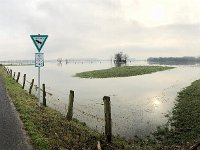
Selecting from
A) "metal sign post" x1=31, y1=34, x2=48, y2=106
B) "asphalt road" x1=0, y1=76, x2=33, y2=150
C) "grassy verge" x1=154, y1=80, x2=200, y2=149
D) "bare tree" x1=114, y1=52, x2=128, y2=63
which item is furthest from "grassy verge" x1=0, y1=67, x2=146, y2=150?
"bare tree" x1=114, y1=52, x2=128, y2=63

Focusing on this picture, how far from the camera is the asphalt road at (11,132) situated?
487 inches

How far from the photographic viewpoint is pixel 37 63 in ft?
66.6

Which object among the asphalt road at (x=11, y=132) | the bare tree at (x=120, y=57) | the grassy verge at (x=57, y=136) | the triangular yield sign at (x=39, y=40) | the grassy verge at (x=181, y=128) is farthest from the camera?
the bare tree at (x=120, y=57)

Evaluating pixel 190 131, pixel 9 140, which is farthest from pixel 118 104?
pixel 9 140

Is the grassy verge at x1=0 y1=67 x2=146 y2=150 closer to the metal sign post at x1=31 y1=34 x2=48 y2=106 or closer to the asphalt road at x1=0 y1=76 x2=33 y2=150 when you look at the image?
the asphalt road at x1=0 y1=76 x2=33 y2=150

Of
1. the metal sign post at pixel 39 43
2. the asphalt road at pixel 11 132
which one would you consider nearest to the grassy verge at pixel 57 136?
the asphalt road at pixel 11 132

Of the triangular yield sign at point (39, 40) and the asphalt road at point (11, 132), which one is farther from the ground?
the triangular yield sign at point (39, 40)

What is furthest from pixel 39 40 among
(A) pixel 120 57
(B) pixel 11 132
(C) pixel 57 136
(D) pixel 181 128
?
(A) pixel 120 57

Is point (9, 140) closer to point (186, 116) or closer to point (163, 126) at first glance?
point (163, 126)

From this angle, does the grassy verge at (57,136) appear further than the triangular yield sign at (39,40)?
No

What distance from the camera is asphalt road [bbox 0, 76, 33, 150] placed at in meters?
12.4

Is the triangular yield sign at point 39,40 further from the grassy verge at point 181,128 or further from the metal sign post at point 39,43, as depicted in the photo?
the grassy verge at point 181,128

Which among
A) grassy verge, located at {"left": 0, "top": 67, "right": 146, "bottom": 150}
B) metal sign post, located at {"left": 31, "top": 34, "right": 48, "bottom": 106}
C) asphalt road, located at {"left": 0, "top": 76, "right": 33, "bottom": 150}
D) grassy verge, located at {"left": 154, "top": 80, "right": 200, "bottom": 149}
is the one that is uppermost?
metal sign post, located at {"left": 31, "top": 34, "right": 48, "bottom": 106}

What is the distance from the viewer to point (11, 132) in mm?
14406
